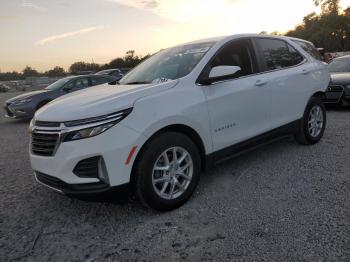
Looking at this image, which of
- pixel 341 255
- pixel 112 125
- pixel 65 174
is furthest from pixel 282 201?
pixel 65 174

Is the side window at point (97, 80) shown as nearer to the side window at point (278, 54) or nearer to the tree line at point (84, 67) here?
the side window at point (278, 54)

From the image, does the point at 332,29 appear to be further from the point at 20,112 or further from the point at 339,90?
the point at 20,112

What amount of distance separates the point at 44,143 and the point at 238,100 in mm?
2201

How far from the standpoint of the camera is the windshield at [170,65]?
156 inches

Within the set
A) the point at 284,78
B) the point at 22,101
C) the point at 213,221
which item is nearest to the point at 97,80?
the point at 22,101

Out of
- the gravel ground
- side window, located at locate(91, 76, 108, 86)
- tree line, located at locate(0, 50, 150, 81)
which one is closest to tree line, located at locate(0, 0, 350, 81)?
tree line, located at locate(0, 50, 150, 81)

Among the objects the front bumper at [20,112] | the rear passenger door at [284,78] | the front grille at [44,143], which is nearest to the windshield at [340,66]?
the rear passenger door at [284,78]

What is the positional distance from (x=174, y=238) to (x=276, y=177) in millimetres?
1804

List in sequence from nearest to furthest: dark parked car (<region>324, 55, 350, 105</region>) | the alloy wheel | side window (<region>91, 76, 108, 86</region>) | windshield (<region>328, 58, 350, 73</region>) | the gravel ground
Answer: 1. the gravel ground
2. the alloy wheel
3. dark parked car (<region>324, 55, 350, 105</region>)
4. windshield (<region>328, 58, 350, 73</region>)
5. side window (<region>91, 76, 108, 86</region>)

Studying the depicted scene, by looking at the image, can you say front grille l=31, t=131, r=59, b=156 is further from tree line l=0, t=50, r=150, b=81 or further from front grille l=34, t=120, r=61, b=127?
Answer: tree line l=0, t=50, r=150, b=81

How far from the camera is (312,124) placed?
5516mm

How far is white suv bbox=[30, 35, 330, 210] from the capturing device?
3053 mm

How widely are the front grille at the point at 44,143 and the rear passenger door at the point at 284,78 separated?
2779 millimetres

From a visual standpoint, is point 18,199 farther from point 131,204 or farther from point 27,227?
point 131,204
